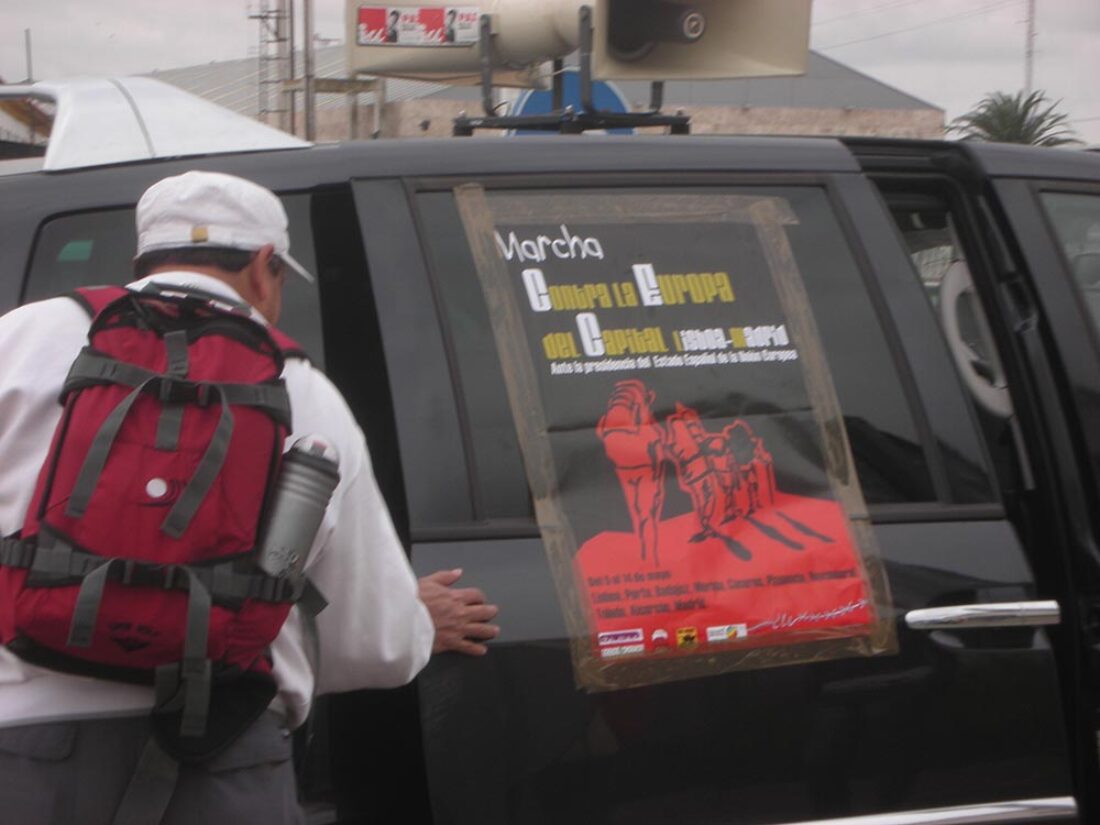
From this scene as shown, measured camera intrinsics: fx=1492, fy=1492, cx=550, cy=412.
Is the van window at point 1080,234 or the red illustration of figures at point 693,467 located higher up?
the van window at point 1080,234

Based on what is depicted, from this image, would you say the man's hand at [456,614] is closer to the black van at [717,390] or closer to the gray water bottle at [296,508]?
the black van at [717,390]

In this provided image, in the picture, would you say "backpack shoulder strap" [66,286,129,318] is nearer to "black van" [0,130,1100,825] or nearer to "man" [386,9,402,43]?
"black van" [0,130,1100,825]

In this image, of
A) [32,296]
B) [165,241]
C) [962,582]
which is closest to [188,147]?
[32,296]

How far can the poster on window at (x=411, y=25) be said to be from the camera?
12.9 ft

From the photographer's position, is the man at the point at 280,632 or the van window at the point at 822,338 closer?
the man at the point at 280,632

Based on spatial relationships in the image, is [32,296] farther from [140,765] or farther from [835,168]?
[835,168]

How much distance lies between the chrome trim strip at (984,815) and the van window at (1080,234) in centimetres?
92

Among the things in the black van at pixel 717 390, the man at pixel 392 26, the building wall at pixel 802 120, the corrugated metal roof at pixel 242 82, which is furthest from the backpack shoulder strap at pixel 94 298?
the building wall at pixel 802 120

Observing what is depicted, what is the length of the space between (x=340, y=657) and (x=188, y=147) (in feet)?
3.29

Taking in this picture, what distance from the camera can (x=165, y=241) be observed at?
1945 millimetres

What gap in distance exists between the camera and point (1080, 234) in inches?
118

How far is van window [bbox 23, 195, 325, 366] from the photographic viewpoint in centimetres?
239

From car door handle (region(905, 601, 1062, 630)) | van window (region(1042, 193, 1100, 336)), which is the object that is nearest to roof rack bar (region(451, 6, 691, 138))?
van window (region(1042, 193, 1100, 336))

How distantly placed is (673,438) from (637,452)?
68 millimetres
